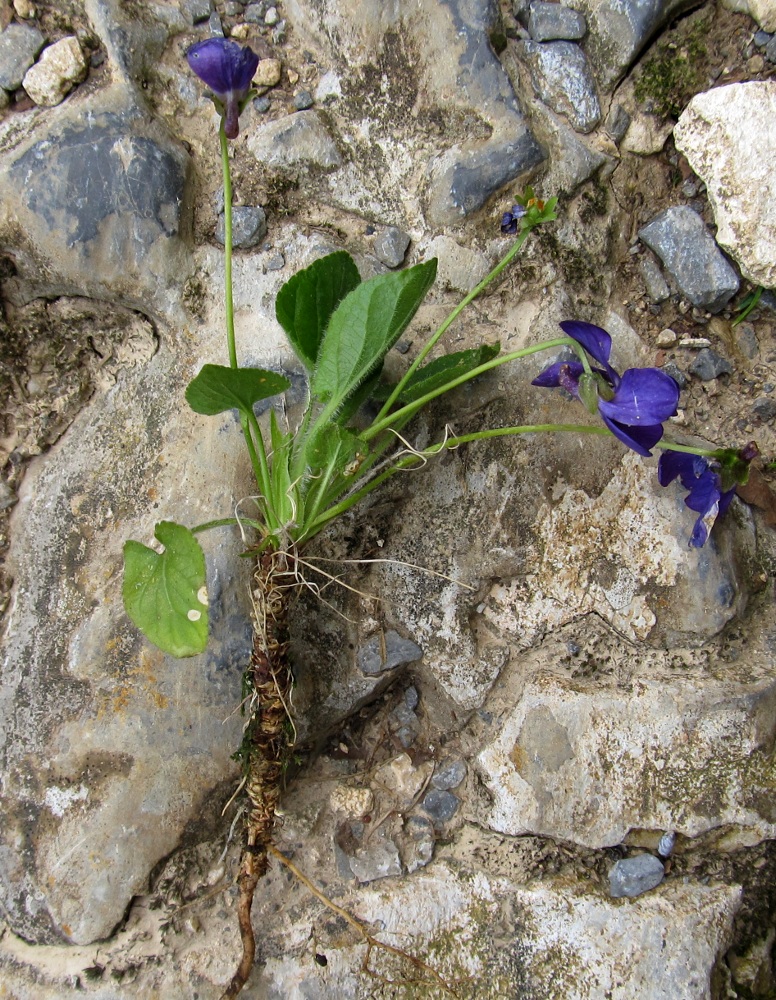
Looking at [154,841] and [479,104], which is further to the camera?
[479,104]

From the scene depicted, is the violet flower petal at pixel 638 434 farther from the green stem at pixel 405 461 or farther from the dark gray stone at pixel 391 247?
the dark gray stone at pixel 391 247

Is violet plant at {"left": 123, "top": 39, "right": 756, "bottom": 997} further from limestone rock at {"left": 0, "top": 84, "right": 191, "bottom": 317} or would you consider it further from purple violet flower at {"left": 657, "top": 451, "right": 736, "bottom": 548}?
limestone rock at {"left": 0, "top": 84, "right": 191, "bottom": 317}

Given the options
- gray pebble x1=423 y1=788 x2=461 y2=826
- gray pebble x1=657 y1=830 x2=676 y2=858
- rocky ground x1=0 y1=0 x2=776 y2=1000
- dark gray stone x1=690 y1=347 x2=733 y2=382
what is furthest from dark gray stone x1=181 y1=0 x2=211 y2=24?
gray pebble x1=657 y1=830 x2=676 y2=858

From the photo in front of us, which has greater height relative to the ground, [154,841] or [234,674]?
[234,674]

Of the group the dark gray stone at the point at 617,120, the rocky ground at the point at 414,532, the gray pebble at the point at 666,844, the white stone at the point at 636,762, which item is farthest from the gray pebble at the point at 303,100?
the gray pebble at the point at 666,844

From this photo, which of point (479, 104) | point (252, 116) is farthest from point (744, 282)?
point (252, 116)

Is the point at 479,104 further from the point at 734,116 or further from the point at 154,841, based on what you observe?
the point at 154,841

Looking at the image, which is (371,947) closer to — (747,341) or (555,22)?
(747,341)

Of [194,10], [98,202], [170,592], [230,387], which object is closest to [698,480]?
[230,387]
